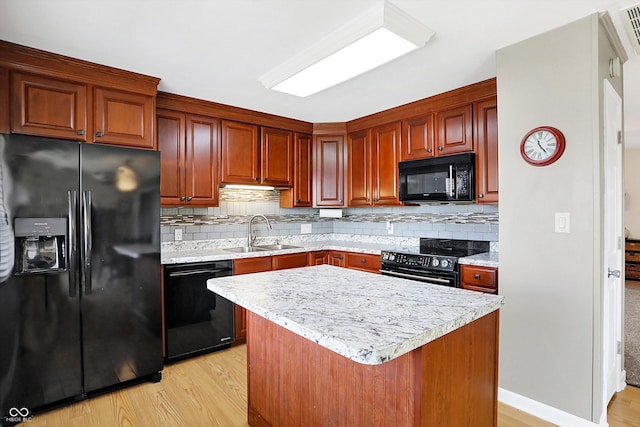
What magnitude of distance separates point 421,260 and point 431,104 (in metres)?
1.46

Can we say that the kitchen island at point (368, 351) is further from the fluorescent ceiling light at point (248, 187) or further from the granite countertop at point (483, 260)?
the fluorescent ceiling light at point (248, 187)

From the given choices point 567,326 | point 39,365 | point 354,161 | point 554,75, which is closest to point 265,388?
point 39,365

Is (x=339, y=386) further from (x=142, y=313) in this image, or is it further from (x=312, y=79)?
(x=312, y=79)

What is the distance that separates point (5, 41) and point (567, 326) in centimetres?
376

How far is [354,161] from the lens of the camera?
4.13m

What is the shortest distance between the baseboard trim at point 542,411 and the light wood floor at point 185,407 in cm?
4

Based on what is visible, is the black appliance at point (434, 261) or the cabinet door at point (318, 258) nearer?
the black appliance at point (434, 261)

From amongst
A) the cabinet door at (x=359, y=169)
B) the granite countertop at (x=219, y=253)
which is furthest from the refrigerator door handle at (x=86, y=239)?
the cabinet door at (x=359, y=169)

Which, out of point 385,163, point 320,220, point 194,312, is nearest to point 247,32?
point 385,163

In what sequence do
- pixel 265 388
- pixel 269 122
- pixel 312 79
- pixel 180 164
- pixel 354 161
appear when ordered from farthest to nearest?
pixel 354 161 < pixel 269 122 < pixel 180 164 < pixel 312 79 < pixel 265 388

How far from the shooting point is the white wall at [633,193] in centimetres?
641

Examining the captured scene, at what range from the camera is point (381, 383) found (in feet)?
4.10

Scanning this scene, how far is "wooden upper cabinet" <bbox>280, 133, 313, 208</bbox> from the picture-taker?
4.07 meters

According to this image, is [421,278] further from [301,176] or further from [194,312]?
[194,312]
